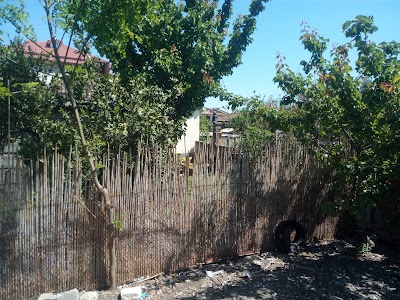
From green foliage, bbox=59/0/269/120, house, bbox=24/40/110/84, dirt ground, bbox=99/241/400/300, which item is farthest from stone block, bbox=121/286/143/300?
green foliage, bbox=59/0/269/120

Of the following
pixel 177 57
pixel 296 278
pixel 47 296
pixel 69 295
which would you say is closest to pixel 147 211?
pixel 69 295

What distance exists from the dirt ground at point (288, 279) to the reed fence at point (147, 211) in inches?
10.4

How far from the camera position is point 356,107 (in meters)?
5.77

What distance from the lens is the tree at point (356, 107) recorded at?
5539 mm

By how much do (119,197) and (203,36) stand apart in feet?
17.9

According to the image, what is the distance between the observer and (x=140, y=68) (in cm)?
887

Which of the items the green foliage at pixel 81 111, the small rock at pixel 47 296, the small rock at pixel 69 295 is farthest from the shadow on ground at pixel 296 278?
the green foliage at pixel 81 111

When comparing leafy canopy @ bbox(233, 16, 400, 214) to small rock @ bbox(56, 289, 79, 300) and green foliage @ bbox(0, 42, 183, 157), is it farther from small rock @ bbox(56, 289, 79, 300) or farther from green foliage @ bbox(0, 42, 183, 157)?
small rock @ bbox(56, 289, 79, 300)

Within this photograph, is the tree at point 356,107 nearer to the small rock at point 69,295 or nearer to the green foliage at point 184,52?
the green foliage at point 184,52

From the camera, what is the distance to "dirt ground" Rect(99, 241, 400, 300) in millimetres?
5160

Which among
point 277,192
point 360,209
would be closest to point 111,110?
point 277,192

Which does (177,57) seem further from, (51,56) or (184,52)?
(51,56)

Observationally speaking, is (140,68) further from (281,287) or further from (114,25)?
(281,287)

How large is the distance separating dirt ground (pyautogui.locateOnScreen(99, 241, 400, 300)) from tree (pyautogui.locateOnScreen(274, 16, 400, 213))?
1008 mm
